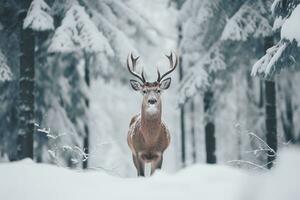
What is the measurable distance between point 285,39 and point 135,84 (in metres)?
3.04

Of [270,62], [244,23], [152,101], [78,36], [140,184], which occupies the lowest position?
[140,184]

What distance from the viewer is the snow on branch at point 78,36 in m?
11.8

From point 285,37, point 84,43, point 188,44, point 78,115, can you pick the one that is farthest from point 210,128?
point 285,37

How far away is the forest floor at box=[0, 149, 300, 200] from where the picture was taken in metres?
2.95

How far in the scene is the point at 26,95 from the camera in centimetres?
1210

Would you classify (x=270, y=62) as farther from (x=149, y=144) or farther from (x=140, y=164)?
(x=140, y=164)

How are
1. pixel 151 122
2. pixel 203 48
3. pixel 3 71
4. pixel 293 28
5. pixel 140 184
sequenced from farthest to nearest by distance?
pixel 203 48
pixel 3 71
pixel 151 122
pixel 293 28
pixel 140 184

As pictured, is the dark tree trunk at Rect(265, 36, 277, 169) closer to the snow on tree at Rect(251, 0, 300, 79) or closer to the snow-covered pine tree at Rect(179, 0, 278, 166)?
the snow-covered pine tree at Rect(179, 0, 278, 166)

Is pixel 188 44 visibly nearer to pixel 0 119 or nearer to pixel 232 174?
pixel 0 119

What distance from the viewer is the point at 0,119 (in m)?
14.3

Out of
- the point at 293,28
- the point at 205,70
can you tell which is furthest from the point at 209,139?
the point at 293,28

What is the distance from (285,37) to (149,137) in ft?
9.55

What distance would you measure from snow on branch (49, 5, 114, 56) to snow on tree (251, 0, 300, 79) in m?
4.38

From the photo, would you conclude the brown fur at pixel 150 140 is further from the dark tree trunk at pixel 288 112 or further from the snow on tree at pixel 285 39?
the dark tree trunk at pixel 288 112
